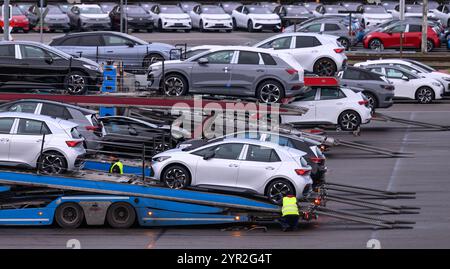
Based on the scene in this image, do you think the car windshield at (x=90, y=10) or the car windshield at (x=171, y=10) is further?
the car windshield at (x=171, y=10)

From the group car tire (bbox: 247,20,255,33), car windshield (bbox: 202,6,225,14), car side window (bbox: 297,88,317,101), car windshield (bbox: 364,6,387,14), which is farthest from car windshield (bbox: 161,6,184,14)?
car side window (bbox: 297,88,317,101)

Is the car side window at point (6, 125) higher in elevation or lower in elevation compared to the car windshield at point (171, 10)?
lower

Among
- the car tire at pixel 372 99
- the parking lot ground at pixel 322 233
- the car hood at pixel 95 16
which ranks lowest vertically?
the parking lot ground at pixel 322 233

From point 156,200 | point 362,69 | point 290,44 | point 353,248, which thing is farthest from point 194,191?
point 362,69

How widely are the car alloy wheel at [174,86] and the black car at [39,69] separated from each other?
202 cm

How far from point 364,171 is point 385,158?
206 centimetres

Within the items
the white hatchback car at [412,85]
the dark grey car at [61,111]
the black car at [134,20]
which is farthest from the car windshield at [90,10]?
the dark grey car at [61,111]

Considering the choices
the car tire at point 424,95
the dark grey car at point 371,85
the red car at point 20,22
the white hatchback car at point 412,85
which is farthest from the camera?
the red car at point 20,22

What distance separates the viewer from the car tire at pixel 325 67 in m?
31.4

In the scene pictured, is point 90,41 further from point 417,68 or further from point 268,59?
point 417,68

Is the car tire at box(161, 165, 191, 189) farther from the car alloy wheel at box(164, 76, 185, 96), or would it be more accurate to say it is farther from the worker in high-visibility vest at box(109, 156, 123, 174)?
the car alloy wheel at box(164, 76, 185, 96)

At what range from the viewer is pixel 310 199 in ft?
72.3

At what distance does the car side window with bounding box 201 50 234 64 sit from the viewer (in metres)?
28.3

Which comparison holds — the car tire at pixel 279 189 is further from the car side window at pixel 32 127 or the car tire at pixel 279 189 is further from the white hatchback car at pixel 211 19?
the white hatchback car at pixel 211 19
